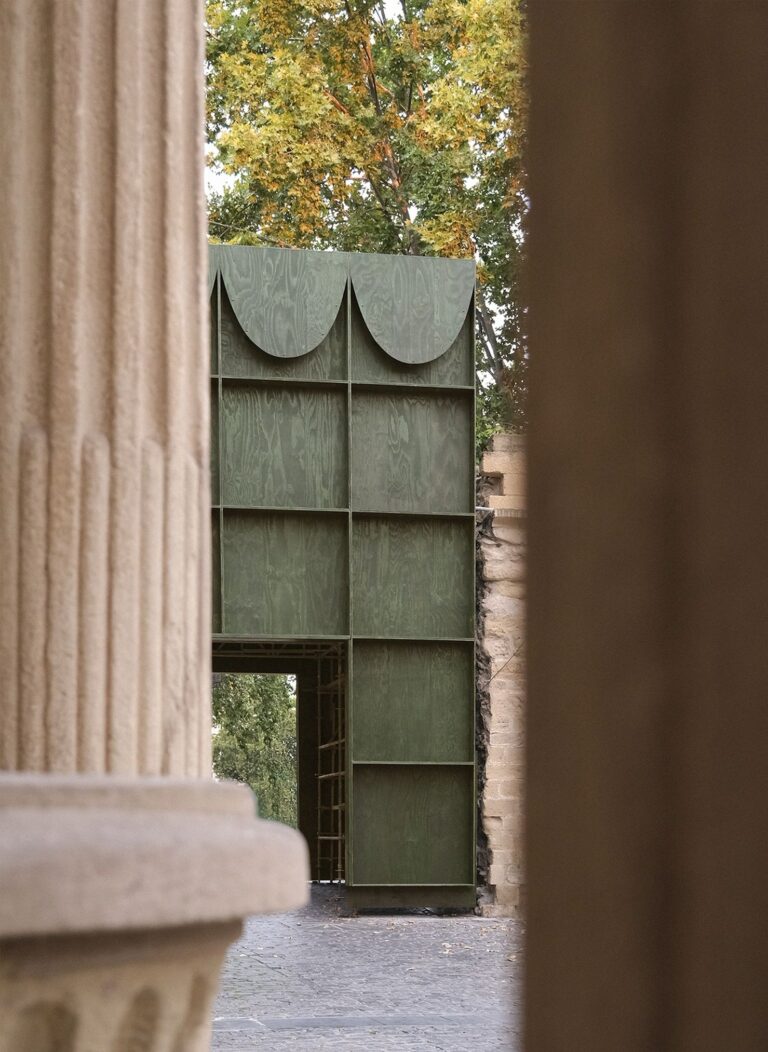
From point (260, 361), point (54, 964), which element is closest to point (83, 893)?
point (54, 964)

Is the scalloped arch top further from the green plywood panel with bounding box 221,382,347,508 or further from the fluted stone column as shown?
the fluted stone column

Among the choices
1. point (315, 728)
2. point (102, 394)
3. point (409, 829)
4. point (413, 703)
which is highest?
point (102, 394)

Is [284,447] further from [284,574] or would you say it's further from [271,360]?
[284,574]

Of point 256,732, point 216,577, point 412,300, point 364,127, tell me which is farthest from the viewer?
point 256,732

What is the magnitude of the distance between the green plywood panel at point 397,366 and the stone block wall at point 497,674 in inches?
40.0

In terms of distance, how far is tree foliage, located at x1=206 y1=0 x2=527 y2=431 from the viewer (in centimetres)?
2327

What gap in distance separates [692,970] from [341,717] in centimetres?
1623

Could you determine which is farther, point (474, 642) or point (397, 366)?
point (397, 366)

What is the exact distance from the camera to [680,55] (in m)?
0.46

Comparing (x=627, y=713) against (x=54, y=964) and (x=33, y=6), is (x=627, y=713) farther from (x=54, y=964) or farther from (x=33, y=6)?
(x=33, y=6)

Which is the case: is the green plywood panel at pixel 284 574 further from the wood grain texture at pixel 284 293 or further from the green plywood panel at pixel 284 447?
the wood grain texture at pixel 284 293

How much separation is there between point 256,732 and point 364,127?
16172 mm

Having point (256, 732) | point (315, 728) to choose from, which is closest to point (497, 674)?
point (315, 728)

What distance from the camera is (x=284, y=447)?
14773mm
